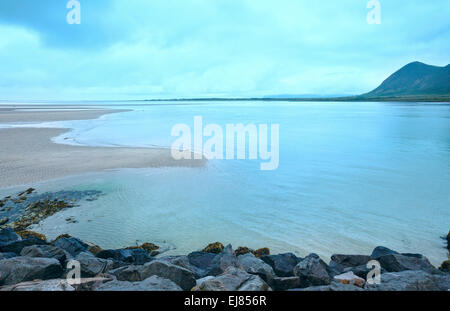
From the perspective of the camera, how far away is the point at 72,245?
6.88 meters

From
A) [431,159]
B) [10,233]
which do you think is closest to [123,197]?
[10,233]

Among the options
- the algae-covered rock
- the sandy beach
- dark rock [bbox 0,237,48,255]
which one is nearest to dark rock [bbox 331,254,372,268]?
dark rock [bbox 0,237,48,255]

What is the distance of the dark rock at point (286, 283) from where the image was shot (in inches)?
210

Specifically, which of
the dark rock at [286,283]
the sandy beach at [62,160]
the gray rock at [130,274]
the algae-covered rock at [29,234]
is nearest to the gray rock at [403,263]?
the dark rock at [286,283]

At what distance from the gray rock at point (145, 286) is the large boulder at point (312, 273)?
221 centimetres

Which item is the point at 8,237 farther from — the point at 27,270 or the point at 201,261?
the point at 201,261

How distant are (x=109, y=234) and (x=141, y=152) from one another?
11.8 metres

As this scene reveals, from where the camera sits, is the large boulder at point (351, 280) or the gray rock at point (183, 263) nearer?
the large boulder at point (351, 280)

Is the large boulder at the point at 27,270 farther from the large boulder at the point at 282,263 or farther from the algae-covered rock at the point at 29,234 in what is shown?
the large boulder at the point at 282,263

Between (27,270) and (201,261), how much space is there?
10.3 feet

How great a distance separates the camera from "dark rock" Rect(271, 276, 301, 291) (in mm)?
5334

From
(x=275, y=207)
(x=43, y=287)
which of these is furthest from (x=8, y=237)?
(x=275, y=207)

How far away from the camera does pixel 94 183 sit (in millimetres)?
12719

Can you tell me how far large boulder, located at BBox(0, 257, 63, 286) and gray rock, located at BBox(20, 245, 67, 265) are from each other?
0.53 m
